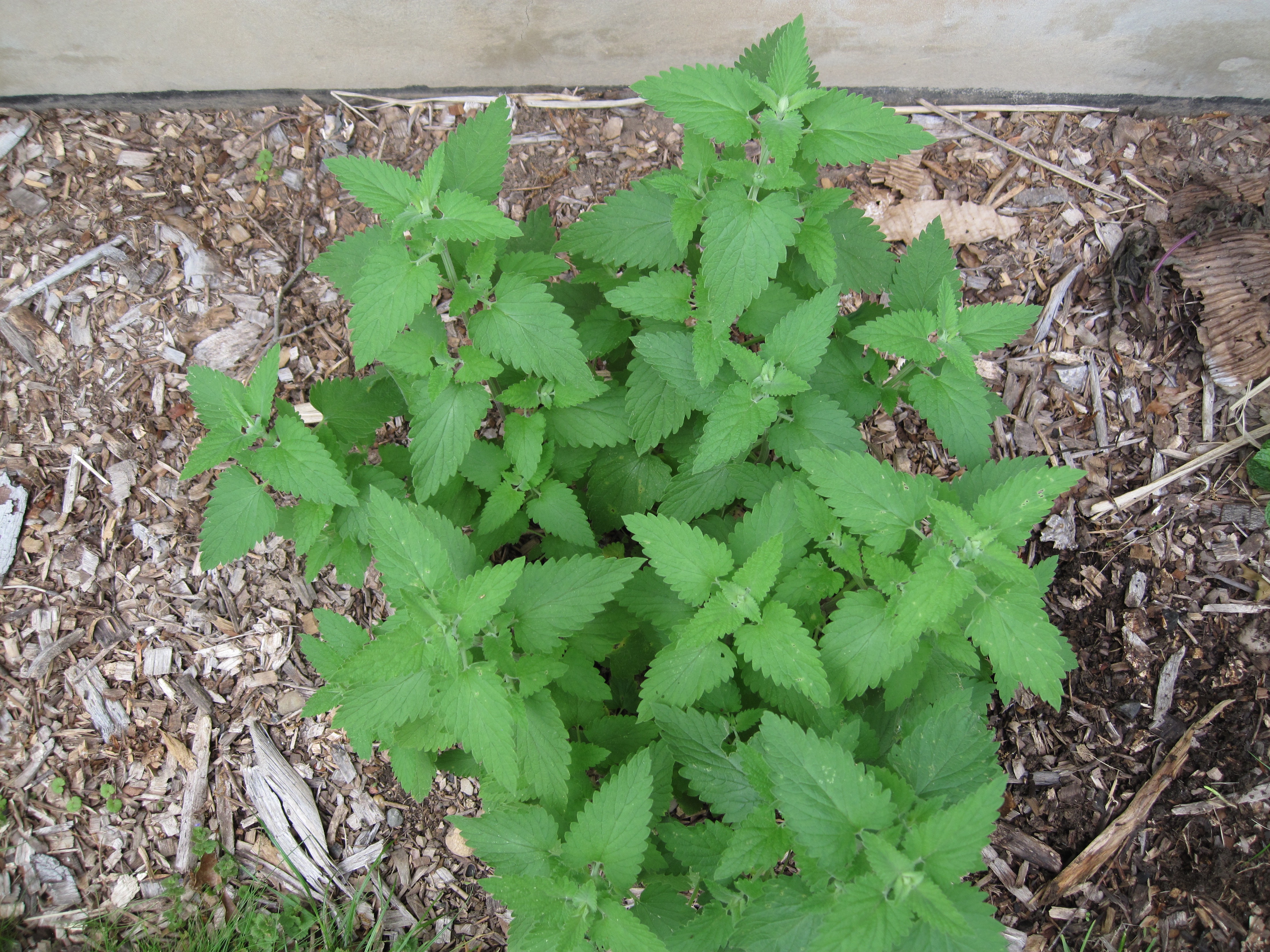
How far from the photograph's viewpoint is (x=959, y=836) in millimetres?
2016

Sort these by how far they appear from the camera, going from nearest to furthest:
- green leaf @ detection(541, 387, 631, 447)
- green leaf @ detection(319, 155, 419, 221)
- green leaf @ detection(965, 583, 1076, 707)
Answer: green leaf @ detection(965, 583, 1076, 707) → green leaf @ detection(319, 155, 419, 221) → green leaf @ detection(541, 387, 631, 447)

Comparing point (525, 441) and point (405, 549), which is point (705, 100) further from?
point (405, 549)

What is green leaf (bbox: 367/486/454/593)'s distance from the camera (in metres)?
2.28

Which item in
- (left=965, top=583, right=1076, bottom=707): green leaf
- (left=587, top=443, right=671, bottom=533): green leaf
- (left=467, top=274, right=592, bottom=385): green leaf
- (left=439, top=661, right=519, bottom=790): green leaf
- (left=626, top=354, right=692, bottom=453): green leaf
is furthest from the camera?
(left=587, top=443, right=671, bottom=533): green leaf

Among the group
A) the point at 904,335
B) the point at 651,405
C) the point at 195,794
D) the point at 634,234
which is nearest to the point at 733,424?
the point at 651,405

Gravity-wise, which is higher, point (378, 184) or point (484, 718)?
point (378, 184)

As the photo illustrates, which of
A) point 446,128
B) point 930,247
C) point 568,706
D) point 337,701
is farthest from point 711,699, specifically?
point 446,128

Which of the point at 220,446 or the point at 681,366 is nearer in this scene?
the point at 220,446

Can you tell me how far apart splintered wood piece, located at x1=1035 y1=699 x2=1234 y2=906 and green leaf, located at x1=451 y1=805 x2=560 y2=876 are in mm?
2211

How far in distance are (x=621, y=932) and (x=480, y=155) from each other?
2444 millimetres

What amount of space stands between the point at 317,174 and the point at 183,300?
0.95 meters

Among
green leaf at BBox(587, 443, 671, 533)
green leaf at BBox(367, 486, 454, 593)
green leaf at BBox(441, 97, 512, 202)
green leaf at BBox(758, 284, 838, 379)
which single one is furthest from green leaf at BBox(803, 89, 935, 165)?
green leaf at BBox(367, 486, 454, 593)

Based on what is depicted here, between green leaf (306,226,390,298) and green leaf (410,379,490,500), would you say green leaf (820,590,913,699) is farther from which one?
green leaf (306,226,390,298)

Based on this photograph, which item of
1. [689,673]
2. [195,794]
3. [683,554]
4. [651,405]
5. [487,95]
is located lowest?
[195,794]
